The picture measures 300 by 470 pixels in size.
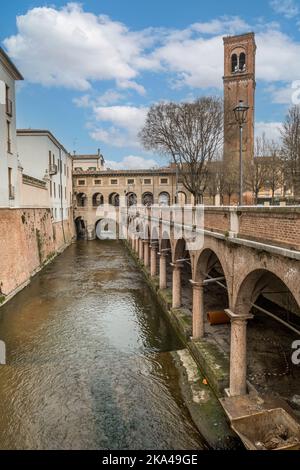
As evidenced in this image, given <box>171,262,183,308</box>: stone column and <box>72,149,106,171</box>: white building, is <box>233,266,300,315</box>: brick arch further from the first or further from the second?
<box>72,149,106,171</box>: white building

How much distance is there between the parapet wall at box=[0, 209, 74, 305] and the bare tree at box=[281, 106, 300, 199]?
1623 cm

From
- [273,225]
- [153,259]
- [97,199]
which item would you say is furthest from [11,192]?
[97,199]

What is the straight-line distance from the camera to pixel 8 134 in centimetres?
2100

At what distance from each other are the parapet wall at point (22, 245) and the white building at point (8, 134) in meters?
1.08

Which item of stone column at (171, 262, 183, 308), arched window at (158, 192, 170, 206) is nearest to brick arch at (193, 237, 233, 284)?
stone column at (171, 262, 183, 308)

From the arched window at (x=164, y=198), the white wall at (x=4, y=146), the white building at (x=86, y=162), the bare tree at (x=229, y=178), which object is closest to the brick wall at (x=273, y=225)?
the white wall at (x=4, y=146)

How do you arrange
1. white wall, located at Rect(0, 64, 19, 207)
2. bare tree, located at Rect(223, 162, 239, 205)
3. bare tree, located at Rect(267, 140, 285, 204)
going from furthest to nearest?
bare tree, located at Rect(223, 162, 239, 205)
bare tree, located at Rect(267, 140, 285, 204)
white wall, located at Rect(0, 64, 19, 207)

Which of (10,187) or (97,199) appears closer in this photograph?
(10,187)

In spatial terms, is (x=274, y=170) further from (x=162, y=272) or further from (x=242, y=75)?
(x=242, y=75)

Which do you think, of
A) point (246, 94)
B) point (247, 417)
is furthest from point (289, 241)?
point (246, 94)

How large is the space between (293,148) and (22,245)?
1768 centimetres

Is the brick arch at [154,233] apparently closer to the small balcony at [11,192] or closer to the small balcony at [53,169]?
the small balcony at [11,192]

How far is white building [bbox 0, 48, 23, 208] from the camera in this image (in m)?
19.9

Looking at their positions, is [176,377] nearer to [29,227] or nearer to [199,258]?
[199,258]
